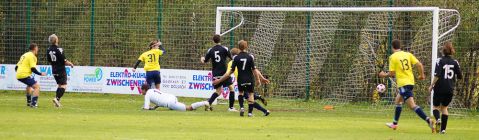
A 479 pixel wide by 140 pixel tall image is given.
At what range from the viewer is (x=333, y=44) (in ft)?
96.5

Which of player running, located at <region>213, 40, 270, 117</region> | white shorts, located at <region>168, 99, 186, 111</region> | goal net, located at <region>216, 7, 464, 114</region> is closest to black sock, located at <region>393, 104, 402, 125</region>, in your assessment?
player running, located at <region>213, 40, 270, 117</region>

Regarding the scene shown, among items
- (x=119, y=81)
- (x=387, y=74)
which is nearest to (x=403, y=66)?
(x=387, y=74)

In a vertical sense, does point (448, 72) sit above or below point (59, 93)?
above

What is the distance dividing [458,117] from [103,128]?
1043cm

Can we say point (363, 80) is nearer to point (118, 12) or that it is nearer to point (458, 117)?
point (458, 117)

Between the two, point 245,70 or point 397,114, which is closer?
point 397,114

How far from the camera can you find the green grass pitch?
1706cm

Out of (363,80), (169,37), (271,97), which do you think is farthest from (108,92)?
(363,80)

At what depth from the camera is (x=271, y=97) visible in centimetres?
3042

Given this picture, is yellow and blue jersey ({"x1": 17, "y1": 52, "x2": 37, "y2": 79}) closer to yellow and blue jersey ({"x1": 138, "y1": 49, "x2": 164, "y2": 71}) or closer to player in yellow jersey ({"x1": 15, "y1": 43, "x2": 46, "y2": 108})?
player in yellow jersey ({"x1": 15, "y1": 43, "x2": 46, "y2": 108})

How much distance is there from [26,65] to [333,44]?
865 cm

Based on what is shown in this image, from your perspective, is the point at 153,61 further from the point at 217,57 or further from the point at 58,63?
the point at 58,63

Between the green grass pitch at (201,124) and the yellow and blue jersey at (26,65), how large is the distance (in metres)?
0.82

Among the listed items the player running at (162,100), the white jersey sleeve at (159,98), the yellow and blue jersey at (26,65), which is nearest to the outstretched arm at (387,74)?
the player running at (162,100)
